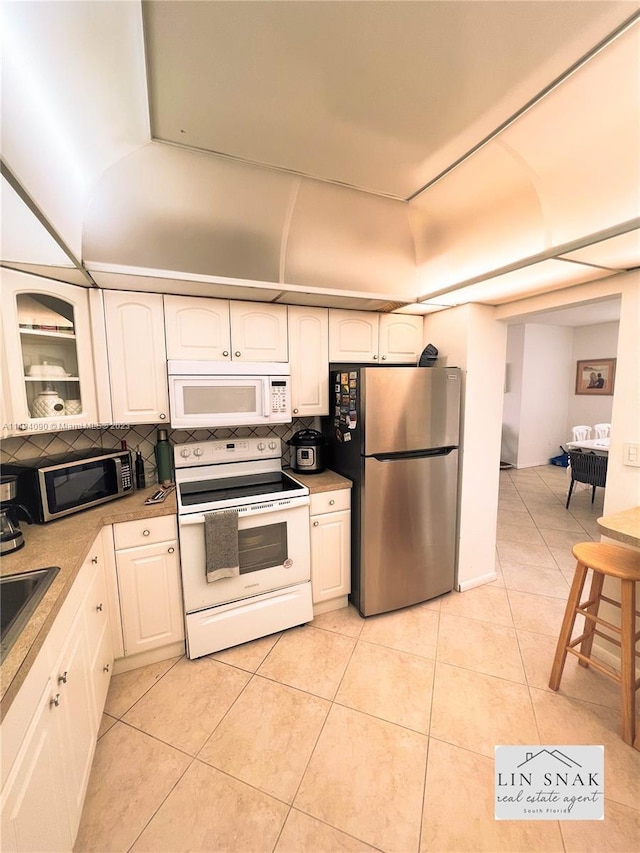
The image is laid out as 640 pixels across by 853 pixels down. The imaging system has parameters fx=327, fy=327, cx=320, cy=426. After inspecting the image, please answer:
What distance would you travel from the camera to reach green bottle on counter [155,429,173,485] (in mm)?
2215

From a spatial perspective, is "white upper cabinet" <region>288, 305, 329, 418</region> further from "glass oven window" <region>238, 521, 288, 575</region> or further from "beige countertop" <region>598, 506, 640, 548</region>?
"beige countertop" <region>598, 506, 640, 548</region>

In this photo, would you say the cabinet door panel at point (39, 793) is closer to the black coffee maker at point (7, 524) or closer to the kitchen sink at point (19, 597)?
the kitchen sink at point (19, 597)

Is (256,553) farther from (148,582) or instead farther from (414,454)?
(414,454)

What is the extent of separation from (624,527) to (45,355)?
2891mm

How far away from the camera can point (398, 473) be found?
2172mm

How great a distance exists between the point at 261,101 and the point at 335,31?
0.97 feet

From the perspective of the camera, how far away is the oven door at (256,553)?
182cm

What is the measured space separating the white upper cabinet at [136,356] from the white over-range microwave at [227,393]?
0.12m

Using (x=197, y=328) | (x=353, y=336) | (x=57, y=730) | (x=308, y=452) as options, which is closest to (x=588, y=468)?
(x=353, y=336)

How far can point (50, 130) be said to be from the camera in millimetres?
1032

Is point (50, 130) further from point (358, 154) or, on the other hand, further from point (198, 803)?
point (198, 803)

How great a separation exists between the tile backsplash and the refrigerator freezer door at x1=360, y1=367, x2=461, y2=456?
30.1 inches

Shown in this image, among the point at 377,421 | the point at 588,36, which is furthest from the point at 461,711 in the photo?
the point at 588,36

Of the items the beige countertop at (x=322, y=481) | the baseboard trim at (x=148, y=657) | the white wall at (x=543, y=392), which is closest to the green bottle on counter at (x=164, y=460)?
the beige countertop at (x=322, y=481)
